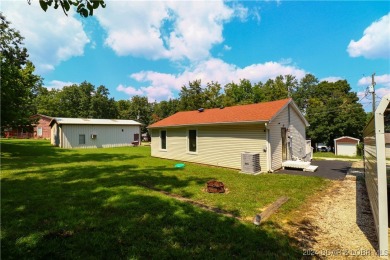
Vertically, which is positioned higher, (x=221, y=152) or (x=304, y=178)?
(x=221, y=152)

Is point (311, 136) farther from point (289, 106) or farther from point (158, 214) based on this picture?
point (158, 214)

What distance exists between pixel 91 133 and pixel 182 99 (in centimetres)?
1845

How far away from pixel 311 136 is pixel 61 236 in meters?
30.4

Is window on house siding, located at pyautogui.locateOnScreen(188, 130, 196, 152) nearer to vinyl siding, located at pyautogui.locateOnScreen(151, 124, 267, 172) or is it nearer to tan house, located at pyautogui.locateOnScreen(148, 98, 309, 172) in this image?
tan house, located at pyautogui.locateOnScreen(148, 98, 309, 172)

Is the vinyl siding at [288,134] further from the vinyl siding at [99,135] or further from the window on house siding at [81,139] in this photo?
the window on house siding at [81,139]

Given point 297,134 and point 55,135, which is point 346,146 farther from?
point 55,135

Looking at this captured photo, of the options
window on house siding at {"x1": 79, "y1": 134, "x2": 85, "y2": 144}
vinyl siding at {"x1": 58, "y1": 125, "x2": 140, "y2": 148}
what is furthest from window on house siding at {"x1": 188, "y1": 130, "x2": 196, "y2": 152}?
window on house siding at {"x1": 79, "y1": 134, "x2": 85, "y2": 144}

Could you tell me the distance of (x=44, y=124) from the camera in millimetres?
38719

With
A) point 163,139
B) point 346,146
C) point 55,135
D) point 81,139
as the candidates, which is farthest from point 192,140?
point 55,135

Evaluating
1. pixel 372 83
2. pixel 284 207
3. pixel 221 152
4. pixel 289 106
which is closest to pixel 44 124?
pixel 221 152

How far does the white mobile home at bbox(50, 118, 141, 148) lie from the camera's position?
24086mm

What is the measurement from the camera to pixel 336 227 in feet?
14.2

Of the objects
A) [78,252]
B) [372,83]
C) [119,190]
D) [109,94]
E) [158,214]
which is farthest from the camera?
[109,94]

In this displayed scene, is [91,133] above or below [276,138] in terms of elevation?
above
